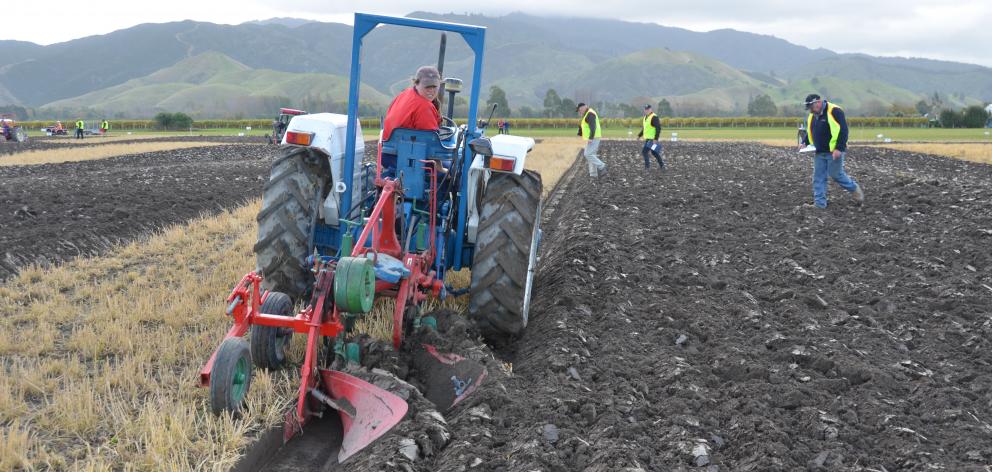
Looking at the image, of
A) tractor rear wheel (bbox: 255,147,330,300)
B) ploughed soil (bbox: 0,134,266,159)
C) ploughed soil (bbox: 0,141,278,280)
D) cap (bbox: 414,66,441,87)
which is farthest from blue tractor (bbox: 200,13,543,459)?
ploughed soil (bbox: 0,134,266,159)

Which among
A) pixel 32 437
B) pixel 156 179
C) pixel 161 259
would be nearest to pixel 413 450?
pixel 32 437

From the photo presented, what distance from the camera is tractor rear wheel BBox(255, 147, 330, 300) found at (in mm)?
5402

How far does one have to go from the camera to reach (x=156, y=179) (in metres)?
15.7

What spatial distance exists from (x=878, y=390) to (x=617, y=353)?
1.52 m

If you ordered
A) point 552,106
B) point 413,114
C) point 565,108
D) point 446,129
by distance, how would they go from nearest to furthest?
point 413,114, point 446,129, point 565,108, point 552,106

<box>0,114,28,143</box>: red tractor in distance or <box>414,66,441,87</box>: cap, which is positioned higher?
<box>414,66,441,87</box>: cap

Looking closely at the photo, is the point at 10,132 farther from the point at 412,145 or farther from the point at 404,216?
the point at 404,216

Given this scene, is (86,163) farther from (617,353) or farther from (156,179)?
(617,353)

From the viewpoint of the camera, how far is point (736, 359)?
4945mm

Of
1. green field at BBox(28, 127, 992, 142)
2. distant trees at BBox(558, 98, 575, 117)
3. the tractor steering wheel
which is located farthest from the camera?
distant trees at BBox(558, 98, 575, 117)

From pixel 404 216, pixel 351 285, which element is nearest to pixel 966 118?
pixel 404 216

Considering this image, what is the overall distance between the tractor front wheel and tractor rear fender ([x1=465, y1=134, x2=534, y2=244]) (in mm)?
2250

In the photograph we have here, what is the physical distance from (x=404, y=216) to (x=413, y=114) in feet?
2.44

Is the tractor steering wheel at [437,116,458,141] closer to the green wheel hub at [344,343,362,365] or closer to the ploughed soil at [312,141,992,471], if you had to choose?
the ploughed soil at [312,141,992,471]
